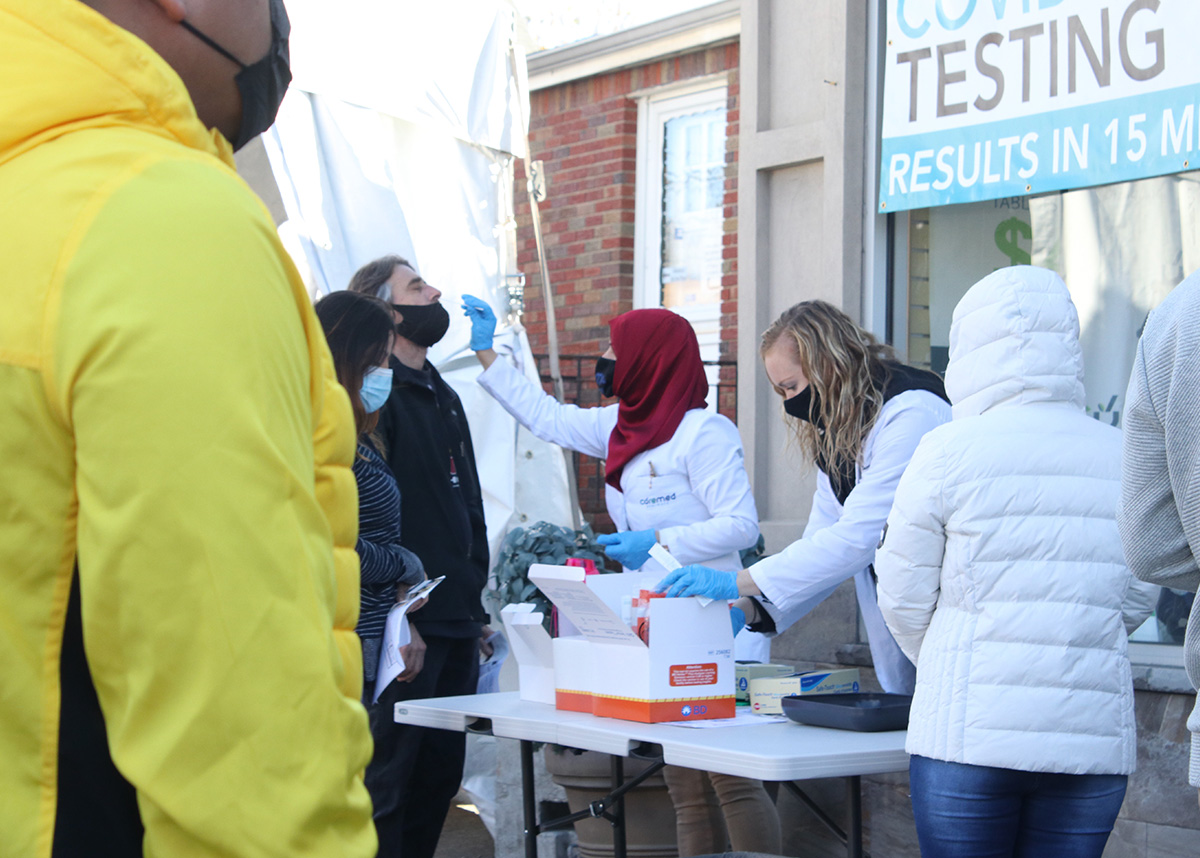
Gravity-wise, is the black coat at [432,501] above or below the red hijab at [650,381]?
below

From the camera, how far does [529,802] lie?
3584mm

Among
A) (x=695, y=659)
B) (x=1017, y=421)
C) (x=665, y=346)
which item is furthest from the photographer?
(x=665, y=346)

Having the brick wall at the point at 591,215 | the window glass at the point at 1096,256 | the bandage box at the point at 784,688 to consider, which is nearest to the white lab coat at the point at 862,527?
the bandage box at the point at 784,688

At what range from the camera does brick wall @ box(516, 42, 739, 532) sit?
791 centimetres

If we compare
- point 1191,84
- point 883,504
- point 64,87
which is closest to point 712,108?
point 1191,84

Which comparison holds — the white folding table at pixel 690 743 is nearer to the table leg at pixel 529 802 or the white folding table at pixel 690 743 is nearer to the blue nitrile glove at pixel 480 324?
the table leg at pixel 529 802

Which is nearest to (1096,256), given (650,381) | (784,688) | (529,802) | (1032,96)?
(1032,96)

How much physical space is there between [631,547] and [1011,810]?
177 cm

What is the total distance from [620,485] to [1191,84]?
7.97 ft

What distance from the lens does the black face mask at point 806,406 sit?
3.67m

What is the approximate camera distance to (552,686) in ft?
11.6

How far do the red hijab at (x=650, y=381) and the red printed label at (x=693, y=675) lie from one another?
1387mm

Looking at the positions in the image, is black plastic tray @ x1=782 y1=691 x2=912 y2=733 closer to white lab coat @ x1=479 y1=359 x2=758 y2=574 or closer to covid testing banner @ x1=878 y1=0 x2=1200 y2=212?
white lab coat @ x1=479 y1=359 x2=758 y2=574

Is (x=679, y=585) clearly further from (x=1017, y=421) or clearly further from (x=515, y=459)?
(x=515, y=459)
